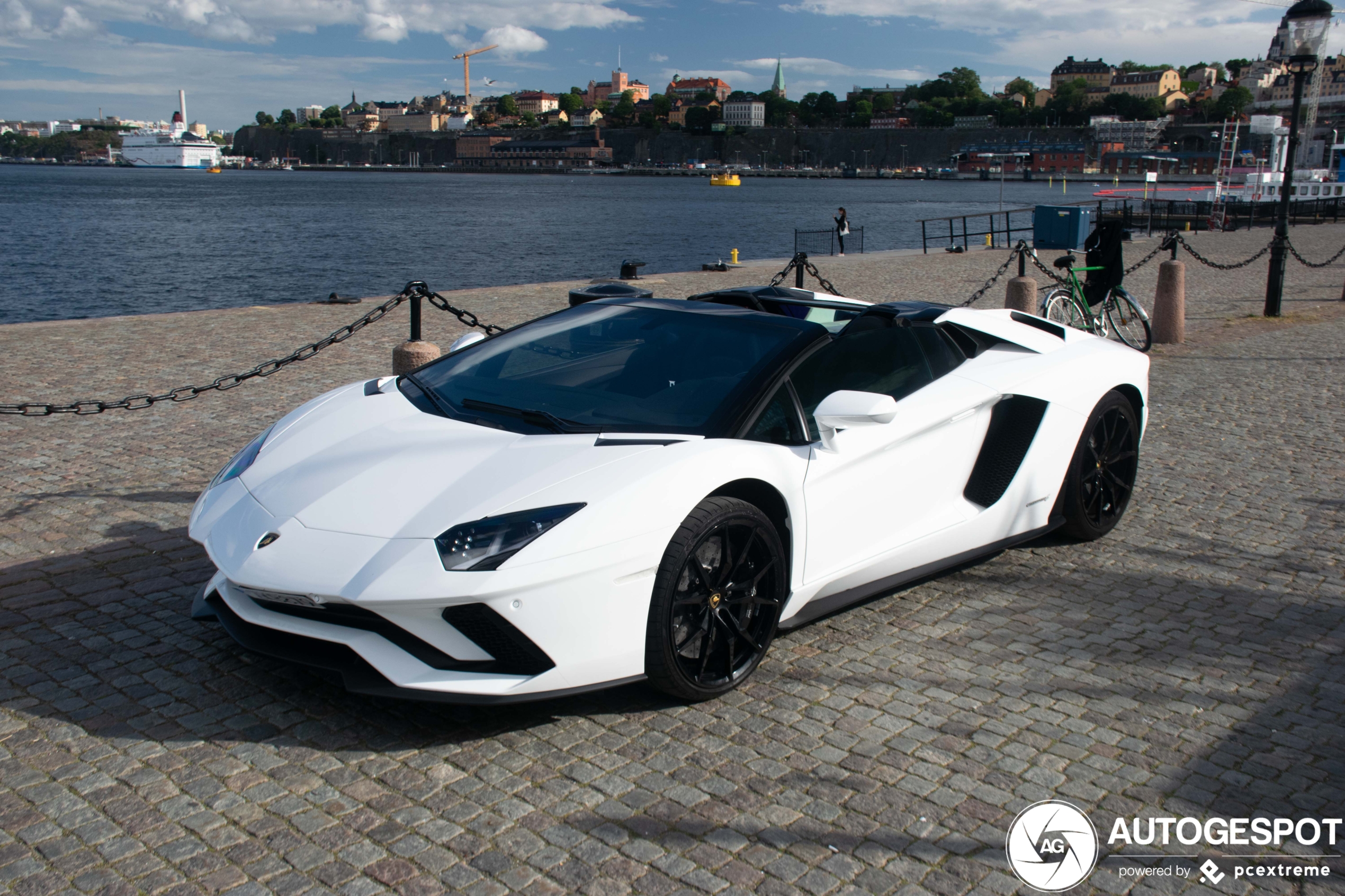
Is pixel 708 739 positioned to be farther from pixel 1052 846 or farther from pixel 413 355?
pixel 413 355

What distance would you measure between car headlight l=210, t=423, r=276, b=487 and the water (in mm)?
25914

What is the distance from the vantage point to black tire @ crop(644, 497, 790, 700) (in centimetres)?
350

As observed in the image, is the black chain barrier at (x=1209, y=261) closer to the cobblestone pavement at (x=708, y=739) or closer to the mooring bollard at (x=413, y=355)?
the cobblestone pavement at (x=708, y=739)

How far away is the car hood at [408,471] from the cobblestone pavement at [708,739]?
0.68 metres

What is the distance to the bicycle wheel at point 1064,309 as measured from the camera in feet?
37.9

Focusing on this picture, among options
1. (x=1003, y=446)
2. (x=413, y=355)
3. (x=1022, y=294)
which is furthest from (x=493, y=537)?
(x=1022, y=294)

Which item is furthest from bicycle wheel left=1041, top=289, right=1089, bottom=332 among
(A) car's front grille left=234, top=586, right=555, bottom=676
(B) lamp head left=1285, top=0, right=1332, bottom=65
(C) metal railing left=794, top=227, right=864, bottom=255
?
(C) metal railing left=794, top=227, right=864, bottom=255

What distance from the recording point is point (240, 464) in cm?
426

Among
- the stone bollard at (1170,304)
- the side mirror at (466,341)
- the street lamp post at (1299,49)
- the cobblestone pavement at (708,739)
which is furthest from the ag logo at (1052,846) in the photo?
the street lamp post at (1299,49)

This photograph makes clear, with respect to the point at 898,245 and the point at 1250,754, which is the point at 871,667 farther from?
the point at 898,245

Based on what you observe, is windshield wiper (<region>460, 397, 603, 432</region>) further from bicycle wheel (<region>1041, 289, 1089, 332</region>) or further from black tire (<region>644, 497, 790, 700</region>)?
bicycle wheel (<region>1041, 289, 1089, 332</region>)

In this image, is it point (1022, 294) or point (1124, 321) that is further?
point (1022, 294)

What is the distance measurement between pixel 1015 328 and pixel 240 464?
3637mm

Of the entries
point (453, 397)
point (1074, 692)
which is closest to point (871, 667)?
point (1074, 692)
